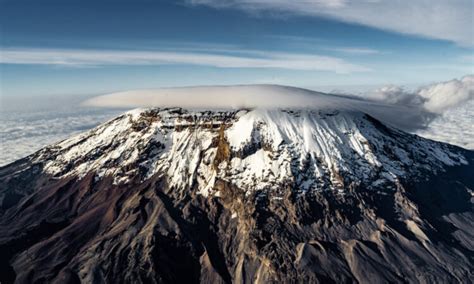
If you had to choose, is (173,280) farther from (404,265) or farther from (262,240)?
(404,265)

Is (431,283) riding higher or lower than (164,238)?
lower

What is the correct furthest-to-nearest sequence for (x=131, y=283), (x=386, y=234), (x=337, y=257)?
1. (x=386, y=234)
2. (x=337, y=257)
3. (x=131, y=283)

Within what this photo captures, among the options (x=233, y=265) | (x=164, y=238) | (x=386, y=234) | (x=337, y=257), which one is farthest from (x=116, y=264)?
(x=386, y=234)

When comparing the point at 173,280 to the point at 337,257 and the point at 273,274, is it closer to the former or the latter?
the point at 273,274

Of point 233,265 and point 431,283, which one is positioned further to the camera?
point 233,265

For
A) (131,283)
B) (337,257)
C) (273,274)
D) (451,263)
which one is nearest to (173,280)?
(131,283)

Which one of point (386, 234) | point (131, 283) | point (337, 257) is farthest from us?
point (386, 234)

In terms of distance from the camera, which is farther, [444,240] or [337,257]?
[444,240]

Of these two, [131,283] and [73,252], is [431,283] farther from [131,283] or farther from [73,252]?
[73,252]
